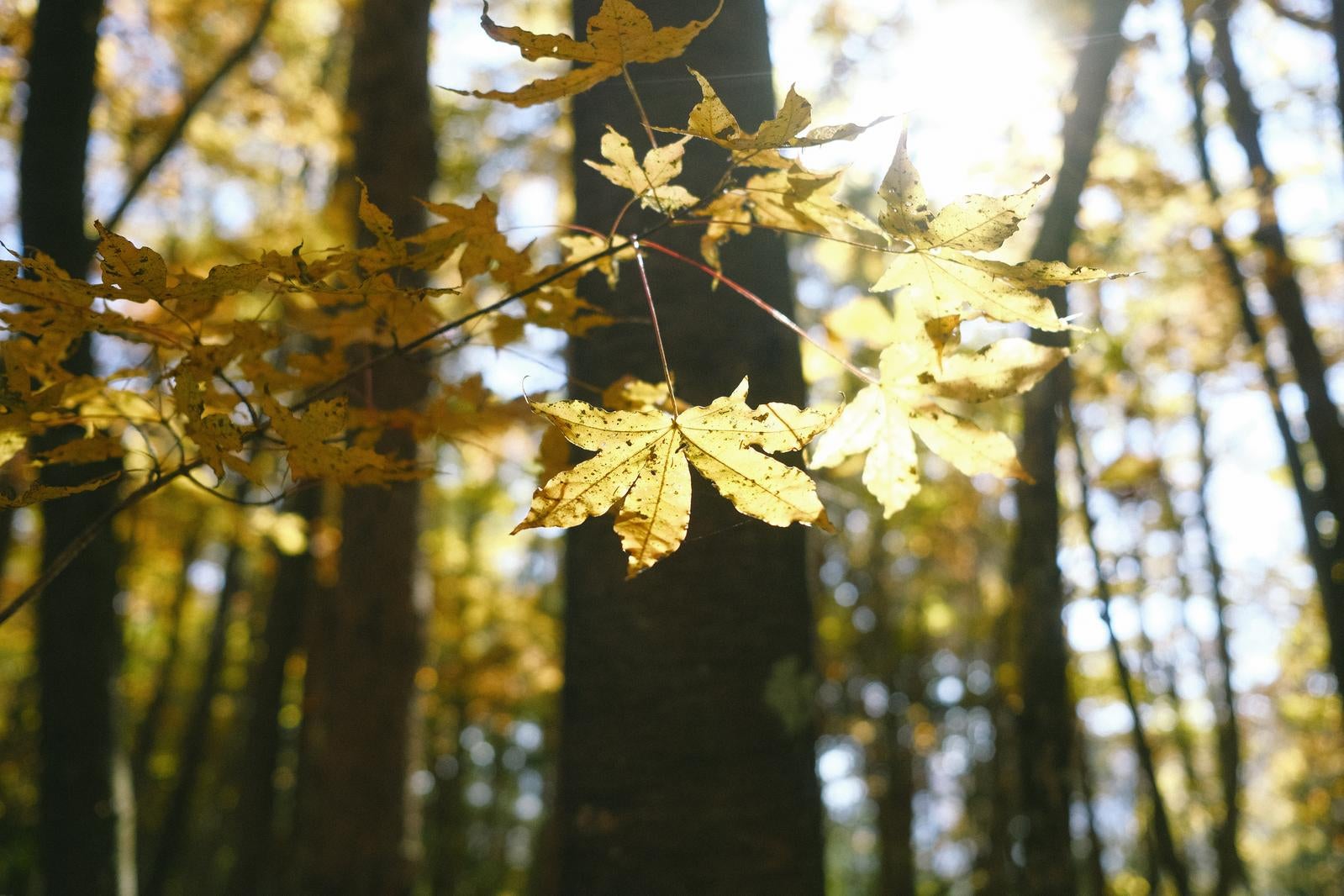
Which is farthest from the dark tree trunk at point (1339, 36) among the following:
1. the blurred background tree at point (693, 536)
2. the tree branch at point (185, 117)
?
the tree branch at point (185, 117)

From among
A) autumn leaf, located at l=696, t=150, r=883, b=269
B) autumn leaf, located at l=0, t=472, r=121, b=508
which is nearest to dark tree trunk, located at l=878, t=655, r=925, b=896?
autumn leaf, located at l=696, t=150, r=883, b=269

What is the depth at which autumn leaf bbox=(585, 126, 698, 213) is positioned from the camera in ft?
2.68

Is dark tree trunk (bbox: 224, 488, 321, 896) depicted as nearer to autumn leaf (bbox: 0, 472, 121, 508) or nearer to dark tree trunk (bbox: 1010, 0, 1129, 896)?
dark tree trunk (bbox: 1010, 0, 1129, 896)

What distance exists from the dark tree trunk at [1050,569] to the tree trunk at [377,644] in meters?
2.12

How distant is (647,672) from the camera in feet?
4.22

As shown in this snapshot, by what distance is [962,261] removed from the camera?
2.59 feet

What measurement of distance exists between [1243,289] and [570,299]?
14.9 feet

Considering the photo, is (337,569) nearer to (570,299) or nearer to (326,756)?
(326,756)

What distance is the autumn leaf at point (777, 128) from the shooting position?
68 centimetres

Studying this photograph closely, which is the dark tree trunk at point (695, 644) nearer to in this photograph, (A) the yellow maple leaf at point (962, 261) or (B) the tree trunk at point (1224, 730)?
(A) the yellow maple leaf at point (962, 261)

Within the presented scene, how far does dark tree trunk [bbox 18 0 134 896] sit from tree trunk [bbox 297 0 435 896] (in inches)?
35.8

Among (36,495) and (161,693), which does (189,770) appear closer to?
(161,693)

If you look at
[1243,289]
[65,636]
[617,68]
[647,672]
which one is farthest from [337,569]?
[1243,289]

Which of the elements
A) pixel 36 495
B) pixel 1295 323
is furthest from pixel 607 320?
pixel 1295 323
